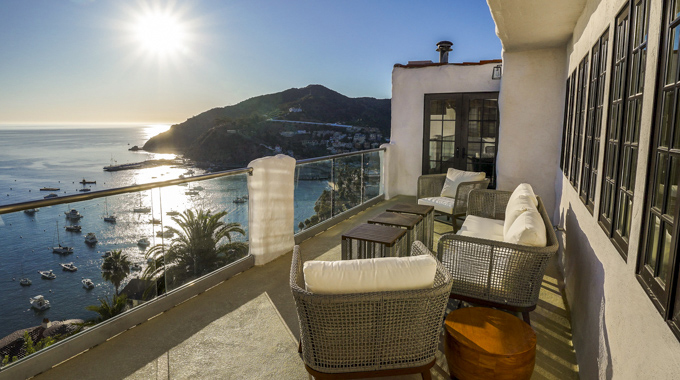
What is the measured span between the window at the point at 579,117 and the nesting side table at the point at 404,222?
155cm

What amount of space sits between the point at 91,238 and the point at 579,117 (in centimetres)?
444

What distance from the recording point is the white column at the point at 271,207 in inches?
177

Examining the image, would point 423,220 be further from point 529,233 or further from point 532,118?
point 532,118

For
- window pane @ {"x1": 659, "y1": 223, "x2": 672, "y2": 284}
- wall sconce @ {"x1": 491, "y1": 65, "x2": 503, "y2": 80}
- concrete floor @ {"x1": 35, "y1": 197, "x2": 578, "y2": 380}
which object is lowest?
concrete floor @ {"x1": 35, "y1": 197, "x2": 578, "y2": 380}

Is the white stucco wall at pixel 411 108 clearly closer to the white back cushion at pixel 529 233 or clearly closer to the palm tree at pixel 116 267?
the white back cushion at pixel 529 233

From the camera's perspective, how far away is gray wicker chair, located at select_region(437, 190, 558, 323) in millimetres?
2764

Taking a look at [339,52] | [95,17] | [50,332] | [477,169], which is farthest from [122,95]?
[50,332]

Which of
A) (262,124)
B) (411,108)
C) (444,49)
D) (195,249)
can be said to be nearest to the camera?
(195,249)

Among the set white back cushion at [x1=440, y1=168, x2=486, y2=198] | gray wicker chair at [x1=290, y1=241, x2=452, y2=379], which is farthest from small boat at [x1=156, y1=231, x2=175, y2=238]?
white back cushion at [x1=440, y1=168, x2=486, y2=198]

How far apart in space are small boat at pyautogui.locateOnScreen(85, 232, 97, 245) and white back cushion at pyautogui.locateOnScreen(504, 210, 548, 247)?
2.93 meters

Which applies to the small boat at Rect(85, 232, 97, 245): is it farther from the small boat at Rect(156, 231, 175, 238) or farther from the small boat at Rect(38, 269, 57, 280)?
the small boat at Rect(156, 231, 175, 238)

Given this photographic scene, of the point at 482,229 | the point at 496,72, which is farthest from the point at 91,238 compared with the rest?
the point at 496,72

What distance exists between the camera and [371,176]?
7934 mm

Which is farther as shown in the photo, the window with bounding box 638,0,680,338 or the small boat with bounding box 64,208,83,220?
the small boat with bounding box 64,208,83,220
